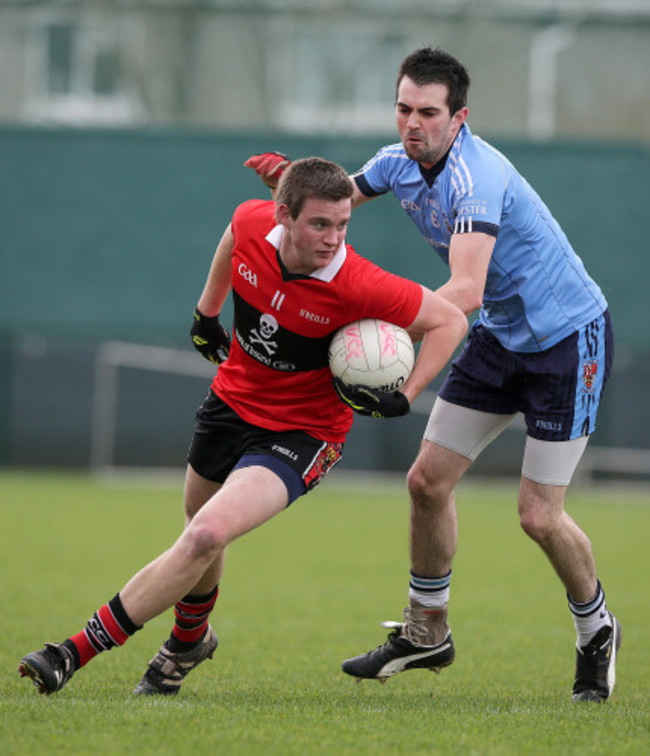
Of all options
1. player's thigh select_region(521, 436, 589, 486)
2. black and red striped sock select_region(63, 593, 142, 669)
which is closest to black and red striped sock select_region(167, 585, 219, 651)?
black and red striped sock select_region(63, 593, 142, 669)

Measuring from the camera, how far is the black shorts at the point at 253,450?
5449 mm

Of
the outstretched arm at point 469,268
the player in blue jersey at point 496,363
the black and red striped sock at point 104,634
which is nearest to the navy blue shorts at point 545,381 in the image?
the player in blue jersey at point 496,363

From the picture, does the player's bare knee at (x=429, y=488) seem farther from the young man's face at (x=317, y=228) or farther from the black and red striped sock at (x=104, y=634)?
the black and red striped sock at (x=104, y=634)

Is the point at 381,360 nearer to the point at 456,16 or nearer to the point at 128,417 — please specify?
the point at 128,417

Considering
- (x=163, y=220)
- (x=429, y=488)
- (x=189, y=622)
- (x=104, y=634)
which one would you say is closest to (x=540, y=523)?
(x=429, y=488)

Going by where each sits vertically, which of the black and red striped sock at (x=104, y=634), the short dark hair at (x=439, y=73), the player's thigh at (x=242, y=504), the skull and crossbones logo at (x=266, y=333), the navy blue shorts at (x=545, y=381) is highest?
the short dark hair at (x=439, y=73)

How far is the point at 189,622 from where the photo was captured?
19.0 feet

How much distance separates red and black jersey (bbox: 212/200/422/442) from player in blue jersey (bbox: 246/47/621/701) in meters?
0.38

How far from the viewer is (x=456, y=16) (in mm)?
24562

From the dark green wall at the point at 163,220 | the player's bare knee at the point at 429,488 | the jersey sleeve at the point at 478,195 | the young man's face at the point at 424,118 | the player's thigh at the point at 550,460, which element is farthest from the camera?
the dark green wall at the point at 163,220

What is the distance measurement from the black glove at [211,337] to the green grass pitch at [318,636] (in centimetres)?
151

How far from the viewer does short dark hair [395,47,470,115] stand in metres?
5.68

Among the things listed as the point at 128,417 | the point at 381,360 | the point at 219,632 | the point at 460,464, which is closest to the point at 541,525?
the point at 460,464

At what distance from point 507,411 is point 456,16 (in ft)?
64.5
